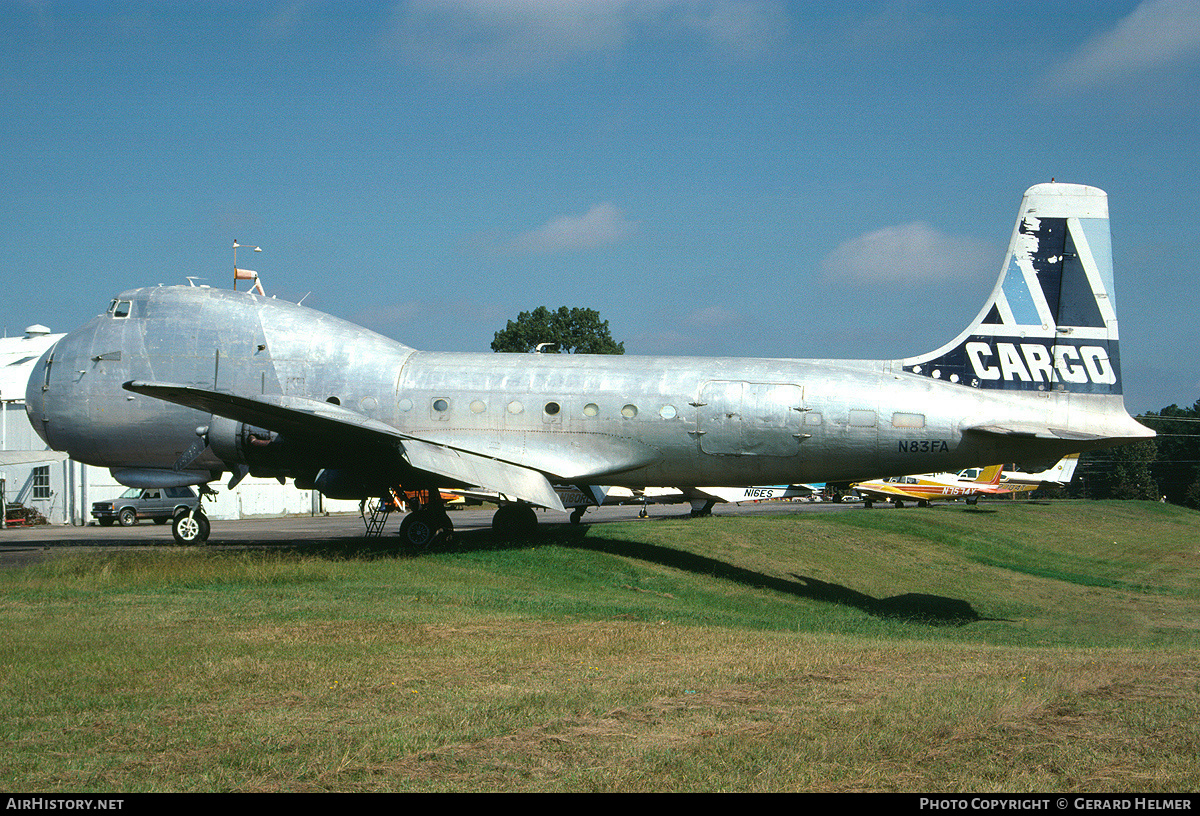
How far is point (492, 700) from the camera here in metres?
8.29

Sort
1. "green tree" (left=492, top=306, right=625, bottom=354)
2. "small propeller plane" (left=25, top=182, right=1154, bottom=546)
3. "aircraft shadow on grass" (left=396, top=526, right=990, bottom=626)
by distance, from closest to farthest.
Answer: "small propeller plane" (left=25, top=182, right=1154, bottom=546) → "aircraft shadow on grass" (left=396, top=526, right=990, bottom=626) → "green tree" (left=492, top=306, right=625, bottom=354)

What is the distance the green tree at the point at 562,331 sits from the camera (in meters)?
101

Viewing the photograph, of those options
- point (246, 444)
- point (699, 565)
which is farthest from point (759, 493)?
point (246, 444)

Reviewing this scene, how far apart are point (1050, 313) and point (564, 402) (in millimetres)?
10470

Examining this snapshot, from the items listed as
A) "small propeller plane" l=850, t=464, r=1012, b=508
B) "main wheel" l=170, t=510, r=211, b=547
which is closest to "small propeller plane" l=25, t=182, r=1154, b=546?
"main wheel" l=170, t=510, r=211, b=547

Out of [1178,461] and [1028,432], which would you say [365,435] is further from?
[1178,461]

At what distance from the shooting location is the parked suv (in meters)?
42.4

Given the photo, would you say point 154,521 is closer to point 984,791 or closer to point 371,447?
point 371,447

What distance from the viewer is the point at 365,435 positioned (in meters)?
18.7

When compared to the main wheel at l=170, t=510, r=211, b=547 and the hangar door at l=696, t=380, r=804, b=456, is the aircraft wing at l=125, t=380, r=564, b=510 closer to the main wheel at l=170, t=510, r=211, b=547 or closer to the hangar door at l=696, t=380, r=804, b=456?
the hangar door at l=696, t=380, r=804, b=456

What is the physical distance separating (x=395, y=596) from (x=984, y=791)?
10101 millimetres

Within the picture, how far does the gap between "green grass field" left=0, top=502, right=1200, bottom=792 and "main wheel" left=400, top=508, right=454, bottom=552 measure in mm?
1189

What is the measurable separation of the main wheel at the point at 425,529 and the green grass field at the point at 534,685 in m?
1.19
